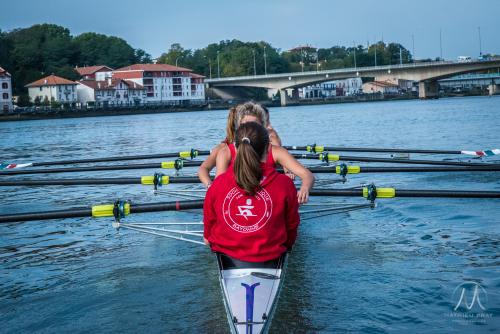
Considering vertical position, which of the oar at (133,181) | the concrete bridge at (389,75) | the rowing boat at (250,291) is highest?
the concrete bridge at (389,75)

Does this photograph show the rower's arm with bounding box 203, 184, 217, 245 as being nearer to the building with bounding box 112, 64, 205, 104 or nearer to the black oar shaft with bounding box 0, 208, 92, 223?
the black oar shaft with bounding box 0, 208, 92, 223

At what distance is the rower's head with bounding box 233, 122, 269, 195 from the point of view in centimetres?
508

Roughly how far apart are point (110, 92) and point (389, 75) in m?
50.7

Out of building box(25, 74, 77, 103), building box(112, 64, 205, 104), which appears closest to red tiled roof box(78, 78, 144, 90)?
building box(25, 74, 77, 103)

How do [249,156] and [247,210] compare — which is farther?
[247,210]

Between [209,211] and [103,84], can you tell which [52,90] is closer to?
[103,84]

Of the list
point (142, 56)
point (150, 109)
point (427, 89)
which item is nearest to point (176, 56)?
point (142, 56)

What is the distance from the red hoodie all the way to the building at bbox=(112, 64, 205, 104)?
127 meters

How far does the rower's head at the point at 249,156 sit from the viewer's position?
16.7 ft

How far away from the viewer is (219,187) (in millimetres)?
5355

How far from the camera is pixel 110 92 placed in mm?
119500

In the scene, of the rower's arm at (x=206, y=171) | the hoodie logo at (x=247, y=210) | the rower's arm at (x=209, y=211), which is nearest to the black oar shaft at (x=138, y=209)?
the rower's arm at (x=206, y=171)

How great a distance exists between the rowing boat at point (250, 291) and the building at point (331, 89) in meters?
152

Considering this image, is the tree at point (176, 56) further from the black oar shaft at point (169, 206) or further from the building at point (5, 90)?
the black oar shaft at point (169, 206)
